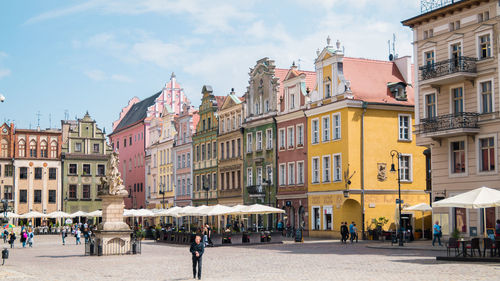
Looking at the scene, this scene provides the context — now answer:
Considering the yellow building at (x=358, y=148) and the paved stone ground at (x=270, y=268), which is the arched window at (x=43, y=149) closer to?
the yellow building at (x=358, y=148)

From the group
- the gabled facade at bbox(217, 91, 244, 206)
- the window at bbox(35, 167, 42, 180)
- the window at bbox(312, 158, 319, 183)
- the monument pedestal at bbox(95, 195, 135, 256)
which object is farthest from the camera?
the window at bbox(35, 167, 42, 180)

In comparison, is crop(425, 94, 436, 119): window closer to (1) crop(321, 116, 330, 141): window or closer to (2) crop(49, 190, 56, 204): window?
(1) crop(321, 116, 330, 141): window

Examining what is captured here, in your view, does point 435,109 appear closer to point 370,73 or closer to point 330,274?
point 370,73

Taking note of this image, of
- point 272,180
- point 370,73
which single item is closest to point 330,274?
point 370,73

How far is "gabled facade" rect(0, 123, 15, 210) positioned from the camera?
→ 88.4 m

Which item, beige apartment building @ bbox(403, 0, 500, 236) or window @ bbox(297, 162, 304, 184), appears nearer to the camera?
beige apartment building @ bbox(403, 0, 500, 236)

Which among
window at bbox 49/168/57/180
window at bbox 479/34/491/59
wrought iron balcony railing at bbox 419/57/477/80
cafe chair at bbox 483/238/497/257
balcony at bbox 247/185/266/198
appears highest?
window at bbox 479/34/491/59

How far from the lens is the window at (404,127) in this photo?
181ft

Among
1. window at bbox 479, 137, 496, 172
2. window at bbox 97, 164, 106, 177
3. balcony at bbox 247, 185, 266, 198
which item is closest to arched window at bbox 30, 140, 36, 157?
window at bbox 97, 164, 106, 177

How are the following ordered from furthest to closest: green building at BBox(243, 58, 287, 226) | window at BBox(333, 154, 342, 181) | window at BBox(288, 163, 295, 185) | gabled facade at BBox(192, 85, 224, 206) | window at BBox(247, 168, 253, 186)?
gabled facade at BBox(192, 85, 224, 206)
window at BBox(247, 168, 253, 186)
green building at BBox(243, 58, 287, 226)
window at BBox(288, 163, 295, 185)
window at BBox(333, 154, 342, 181)

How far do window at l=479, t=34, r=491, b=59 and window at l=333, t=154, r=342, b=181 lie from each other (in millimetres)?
16603

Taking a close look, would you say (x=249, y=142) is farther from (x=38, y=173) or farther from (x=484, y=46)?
(x=38, y=173)

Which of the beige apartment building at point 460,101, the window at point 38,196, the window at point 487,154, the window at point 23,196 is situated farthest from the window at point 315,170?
the window at point 23,196

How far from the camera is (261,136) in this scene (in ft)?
214
